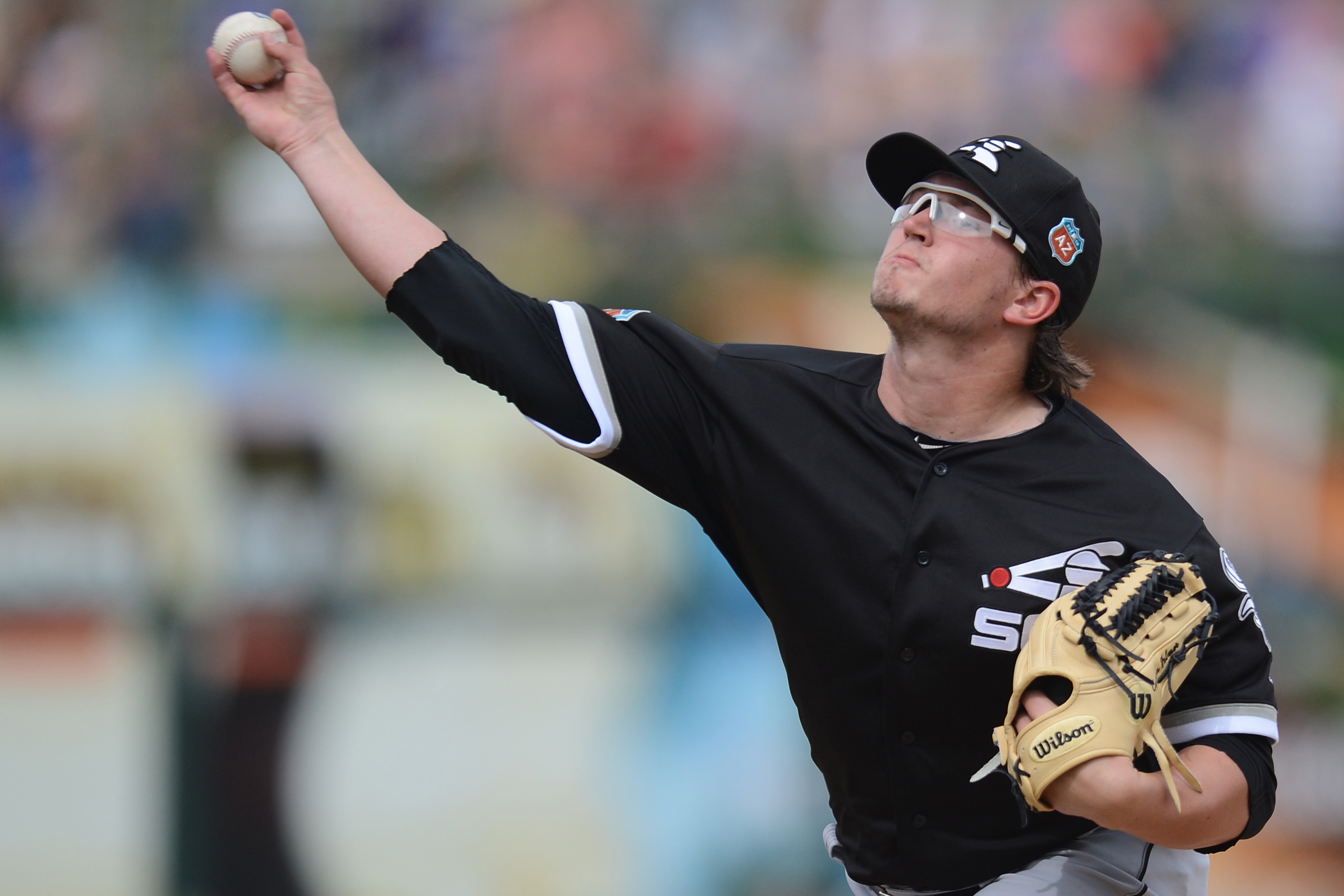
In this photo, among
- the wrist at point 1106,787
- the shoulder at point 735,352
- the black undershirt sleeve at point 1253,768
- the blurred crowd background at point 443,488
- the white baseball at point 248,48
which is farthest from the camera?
the blurred crowd background at point 443,488

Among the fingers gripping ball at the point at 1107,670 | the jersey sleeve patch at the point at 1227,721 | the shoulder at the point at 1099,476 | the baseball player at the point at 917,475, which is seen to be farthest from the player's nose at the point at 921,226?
the jersey sleeve patch at the point at 1227,721

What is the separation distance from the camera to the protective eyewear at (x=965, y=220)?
119 inches

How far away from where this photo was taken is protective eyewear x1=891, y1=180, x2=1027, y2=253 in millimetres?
3014

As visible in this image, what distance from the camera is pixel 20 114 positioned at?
24.8 feet

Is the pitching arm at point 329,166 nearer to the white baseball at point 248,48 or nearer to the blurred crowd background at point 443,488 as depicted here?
the white baseball at point 248,48

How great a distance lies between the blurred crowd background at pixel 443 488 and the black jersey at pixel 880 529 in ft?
13.5

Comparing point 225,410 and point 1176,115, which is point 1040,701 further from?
point 1176,115

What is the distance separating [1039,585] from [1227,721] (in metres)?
0.43

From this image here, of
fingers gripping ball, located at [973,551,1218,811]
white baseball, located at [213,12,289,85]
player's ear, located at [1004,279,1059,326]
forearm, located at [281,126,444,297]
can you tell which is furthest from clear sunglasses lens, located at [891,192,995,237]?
white baseball, located at [213,12,289,85]

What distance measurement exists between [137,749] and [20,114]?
129 inches

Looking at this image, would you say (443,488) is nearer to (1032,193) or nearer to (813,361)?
(813,361)

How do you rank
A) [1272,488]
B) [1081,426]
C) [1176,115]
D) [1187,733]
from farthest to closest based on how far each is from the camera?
[1176,115], [1272,488], [1081,426], [1187,733]

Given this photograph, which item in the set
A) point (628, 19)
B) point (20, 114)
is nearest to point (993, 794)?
point (628, 19)

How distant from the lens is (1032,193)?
302 cm
